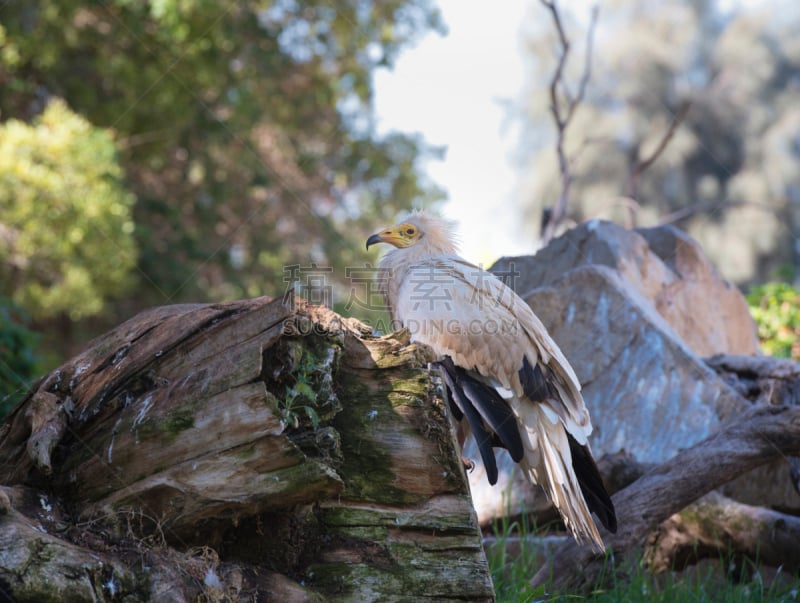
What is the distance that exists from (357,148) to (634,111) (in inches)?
445

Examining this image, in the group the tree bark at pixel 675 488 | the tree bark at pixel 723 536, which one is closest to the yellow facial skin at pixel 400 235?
the tree bark at pixel 675 488

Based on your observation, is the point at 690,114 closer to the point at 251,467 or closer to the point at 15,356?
the point at 15,356

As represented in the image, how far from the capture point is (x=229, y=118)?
10844mm

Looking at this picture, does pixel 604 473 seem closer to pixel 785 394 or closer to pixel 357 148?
pixel 785 394

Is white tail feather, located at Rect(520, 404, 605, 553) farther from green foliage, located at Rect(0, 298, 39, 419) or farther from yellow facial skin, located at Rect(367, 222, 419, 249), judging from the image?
green foliage, located at Rect(0, 298, 39, 419)

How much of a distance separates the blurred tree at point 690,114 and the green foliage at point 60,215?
46.8ft

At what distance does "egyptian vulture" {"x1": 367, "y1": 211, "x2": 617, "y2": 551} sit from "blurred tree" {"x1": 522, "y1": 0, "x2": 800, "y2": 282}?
16960 millimetres

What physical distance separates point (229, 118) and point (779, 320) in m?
7.33

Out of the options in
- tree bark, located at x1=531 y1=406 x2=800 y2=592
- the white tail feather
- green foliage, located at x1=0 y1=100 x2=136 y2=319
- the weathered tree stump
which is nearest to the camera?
the weathered tree stump

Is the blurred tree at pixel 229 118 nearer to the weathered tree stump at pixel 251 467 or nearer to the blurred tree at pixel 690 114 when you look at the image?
the weathered tree stump at pixel 251 467

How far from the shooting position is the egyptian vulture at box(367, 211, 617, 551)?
379 centimetres

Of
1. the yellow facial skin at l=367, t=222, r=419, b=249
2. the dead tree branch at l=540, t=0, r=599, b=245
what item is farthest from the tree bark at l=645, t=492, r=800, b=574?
the dead tree branch at l=540, t=0, r=599, b=245

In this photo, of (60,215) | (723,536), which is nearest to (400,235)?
(723,536)

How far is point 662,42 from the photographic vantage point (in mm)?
21188
